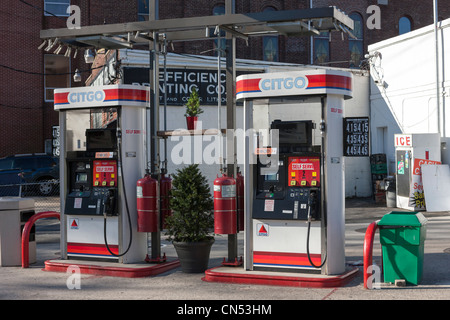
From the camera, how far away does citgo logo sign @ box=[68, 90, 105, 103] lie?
10.1 m

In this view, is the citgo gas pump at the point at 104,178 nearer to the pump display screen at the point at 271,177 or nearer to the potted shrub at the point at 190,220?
the potted shrub at the point at 190,220

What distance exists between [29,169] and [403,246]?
2169 centimetres

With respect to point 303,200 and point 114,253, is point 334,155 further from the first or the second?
point 114,253

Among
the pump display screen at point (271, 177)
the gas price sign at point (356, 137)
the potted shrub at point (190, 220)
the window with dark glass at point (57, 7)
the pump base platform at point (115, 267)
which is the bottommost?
the pump base platform at point (115, 267)

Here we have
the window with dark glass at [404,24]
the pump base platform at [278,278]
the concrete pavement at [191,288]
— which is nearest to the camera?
the concrete pavement at [191,288]

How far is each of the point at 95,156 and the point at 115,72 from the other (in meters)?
9.75

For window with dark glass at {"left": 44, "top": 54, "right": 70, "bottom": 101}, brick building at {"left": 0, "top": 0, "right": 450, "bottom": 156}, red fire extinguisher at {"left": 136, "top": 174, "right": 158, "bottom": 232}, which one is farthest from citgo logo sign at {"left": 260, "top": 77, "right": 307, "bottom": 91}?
window with dark glass at {"left": 44, "top": 54, "right": 70, "bottom": 101}

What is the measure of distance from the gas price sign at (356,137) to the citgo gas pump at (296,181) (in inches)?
4.9

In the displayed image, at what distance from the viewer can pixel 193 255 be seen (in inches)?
380

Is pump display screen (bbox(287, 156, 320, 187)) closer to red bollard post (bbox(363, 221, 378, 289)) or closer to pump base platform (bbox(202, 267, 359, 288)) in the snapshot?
red bollard post (bbox(363, 221, 378, 289))

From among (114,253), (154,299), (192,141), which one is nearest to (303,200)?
(154,299)

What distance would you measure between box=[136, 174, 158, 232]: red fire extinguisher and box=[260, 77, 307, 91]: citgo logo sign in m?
2.49

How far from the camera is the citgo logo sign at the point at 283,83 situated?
347 inches

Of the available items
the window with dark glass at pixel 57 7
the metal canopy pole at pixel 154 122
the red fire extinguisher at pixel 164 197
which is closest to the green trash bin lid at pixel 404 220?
the red fire extinguisher at pixel 164 197
